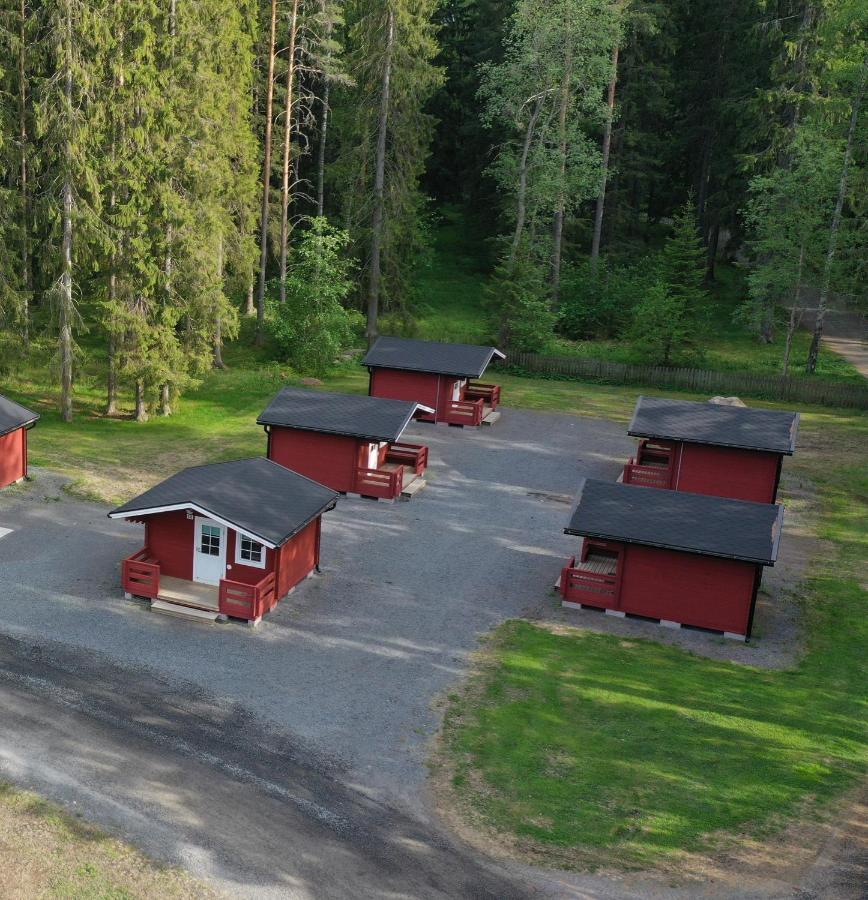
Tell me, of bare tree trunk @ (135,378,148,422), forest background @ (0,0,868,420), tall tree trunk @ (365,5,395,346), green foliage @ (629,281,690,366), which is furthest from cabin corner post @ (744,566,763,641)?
tall tree trunk @ (365,5,395,346)

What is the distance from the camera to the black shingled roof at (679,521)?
74.8ft

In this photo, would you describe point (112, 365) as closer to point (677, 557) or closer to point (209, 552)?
point (209, 552)

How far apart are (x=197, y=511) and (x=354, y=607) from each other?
14.5ft

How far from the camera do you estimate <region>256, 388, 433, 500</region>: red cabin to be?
31.1 metres

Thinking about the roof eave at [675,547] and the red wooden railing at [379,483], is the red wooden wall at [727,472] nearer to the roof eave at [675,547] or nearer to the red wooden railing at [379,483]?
the roof eave at [675,547]

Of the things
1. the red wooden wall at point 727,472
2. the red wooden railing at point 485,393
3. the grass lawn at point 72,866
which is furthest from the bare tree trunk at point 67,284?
the grass lawn at point 72,866

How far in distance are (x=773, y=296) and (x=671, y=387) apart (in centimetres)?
818

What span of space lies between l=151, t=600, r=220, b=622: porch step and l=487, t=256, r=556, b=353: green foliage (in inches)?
1174

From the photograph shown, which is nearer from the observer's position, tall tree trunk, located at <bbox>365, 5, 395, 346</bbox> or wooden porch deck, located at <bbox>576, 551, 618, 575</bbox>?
wooden porch deck, located at <bbox>576, 551, 618, 575</bbox>

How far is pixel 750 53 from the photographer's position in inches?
2411

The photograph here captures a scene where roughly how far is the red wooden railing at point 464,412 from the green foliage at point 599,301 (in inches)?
651

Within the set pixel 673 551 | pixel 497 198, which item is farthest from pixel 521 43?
pixel 673 551

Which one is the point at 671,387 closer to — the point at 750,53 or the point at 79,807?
the point at 750,53

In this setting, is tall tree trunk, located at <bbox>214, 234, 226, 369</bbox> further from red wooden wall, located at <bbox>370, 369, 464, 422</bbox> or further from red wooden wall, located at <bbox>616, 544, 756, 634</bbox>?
red wooden wall, located at <bbox>616, 544, 756, 634</bbox>
